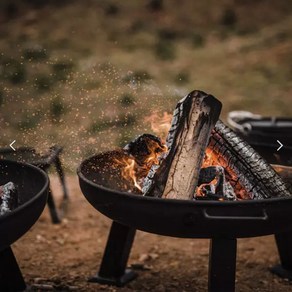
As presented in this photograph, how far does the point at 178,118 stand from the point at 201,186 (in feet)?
1.23

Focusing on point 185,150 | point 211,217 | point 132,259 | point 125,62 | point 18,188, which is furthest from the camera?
point 125,62

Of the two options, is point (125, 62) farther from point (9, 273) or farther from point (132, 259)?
point (9, 273)

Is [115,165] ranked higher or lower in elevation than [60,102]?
higher

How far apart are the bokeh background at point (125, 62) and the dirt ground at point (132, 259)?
2.77ft

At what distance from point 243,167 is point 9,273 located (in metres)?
1.38

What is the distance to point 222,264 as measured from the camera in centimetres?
256

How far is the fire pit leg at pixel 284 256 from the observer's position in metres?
3.46

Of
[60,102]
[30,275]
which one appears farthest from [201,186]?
[60,102]

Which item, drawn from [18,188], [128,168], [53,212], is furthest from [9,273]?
[53,212]

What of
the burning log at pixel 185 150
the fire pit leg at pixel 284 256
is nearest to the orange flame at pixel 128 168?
the burning log at pixel 185 150

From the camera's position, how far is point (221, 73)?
10.0m

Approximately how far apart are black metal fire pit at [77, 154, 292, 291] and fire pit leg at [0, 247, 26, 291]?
593 millimetres

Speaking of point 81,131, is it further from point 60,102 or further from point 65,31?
point 65,31

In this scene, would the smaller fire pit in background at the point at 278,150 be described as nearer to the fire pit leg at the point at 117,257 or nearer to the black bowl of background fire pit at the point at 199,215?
the black bowl of background fire pit at the point at 199,215
